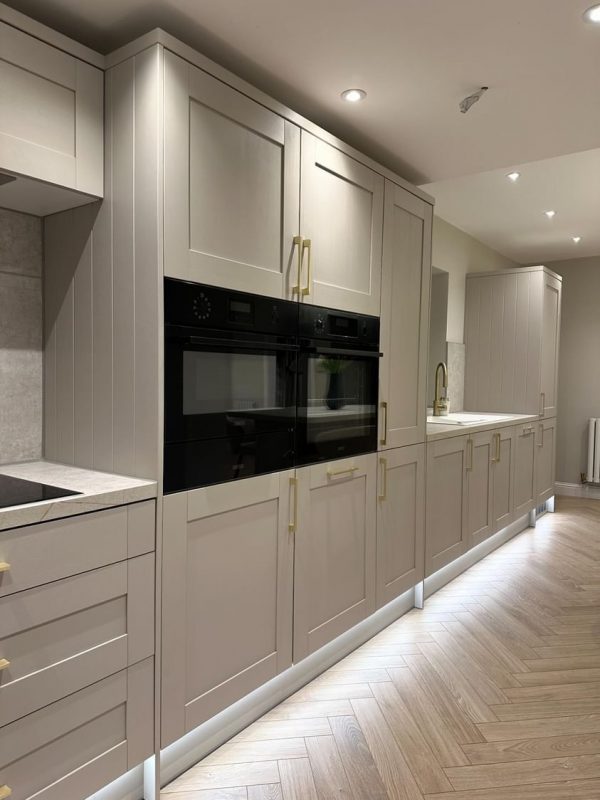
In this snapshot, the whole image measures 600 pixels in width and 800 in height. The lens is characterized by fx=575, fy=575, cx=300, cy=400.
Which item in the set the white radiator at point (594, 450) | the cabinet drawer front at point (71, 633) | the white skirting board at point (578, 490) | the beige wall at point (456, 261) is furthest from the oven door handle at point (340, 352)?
the white skirting board at point (578, 490)

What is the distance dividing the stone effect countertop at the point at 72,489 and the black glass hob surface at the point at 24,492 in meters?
0.03

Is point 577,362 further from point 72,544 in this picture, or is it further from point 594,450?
point 72,544

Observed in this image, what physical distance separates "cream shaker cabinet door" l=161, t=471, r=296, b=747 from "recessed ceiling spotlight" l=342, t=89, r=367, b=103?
1404 millimetres

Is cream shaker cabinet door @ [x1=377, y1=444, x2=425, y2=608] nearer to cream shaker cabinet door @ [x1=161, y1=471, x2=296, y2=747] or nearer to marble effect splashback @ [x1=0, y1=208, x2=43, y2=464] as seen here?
cream shaker cabinet door @ [x1=161, y1=471, x2=296, y2=747]

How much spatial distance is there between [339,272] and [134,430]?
110 centimetres

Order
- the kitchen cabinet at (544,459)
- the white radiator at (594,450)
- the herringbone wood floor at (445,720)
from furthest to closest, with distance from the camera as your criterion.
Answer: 1. the white radiator at (594,450)
2. the kitchen cabinet at (544,459)
3. the herringbone wood floor at (445,720)

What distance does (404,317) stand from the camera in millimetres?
2783

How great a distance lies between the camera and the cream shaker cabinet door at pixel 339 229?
2119 mm

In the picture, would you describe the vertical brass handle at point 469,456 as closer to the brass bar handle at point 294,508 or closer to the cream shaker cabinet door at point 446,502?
the cream shaker cabinet door at point 446,502

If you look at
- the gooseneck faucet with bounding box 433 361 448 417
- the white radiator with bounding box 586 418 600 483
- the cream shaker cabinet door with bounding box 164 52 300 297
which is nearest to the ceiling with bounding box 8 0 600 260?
the cream shaker cabinet door with bounding box 164 52 300 297

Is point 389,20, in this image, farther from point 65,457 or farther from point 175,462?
point 65,457

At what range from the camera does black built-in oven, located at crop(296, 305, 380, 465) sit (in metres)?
2.14

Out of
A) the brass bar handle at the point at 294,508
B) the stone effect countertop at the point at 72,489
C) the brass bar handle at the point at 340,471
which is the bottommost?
the brass bar handle at the point at 294,508

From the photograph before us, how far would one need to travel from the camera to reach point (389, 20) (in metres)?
1.67
